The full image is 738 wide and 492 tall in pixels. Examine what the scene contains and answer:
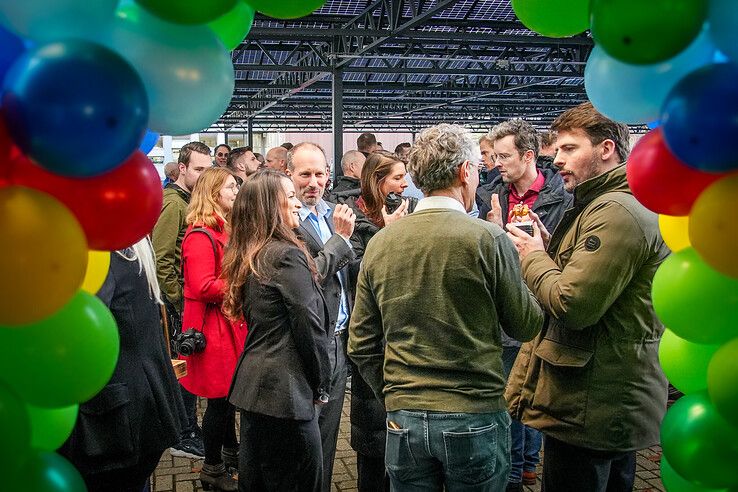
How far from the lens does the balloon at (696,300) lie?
130 cm

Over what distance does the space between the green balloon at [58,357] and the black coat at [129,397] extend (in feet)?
2.65

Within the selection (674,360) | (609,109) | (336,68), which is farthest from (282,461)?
(336,68)

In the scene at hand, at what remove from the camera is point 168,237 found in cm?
417

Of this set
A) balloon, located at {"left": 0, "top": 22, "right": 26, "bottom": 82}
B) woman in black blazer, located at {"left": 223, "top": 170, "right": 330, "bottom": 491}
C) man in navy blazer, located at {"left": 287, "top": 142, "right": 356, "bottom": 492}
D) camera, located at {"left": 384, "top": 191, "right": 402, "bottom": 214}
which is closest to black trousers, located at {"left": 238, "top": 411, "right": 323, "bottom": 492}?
woman in black blazer, located at {"left": 223, "top": 170, "right": 330, "bottom": 491}

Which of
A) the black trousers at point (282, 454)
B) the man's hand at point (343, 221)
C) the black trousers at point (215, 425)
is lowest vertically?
the black trousers at point (215, 425)

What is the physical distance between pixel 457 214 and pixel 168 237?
8.35ft

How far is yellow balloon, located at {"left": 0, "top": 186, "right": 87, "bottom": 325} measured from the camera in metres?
1.04

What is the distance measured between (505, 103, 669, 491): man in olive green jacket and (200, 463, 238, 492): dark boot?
1922 millimetres

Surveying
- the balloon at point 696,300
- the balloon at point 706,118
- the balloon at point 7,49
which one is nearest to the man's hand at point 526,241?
the balloon at point 696,300

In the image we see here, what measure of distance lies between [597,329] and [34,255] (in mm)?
1709

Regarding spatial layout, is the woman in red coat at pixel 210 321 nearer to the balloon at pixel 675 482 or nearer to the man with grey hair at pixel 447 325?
the man with grey hair at pixel 447 325

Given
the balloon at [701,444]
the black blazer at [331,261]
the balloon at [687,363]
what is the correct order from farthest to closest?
1. the black blazer at [331,261]
2. the balloon at [687,363]
3. the balloon at [701,444]

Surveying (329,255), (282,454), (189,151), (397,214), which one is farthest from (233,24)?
(189,151)

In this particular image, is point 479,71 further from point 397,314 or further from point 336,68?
point 397,314
